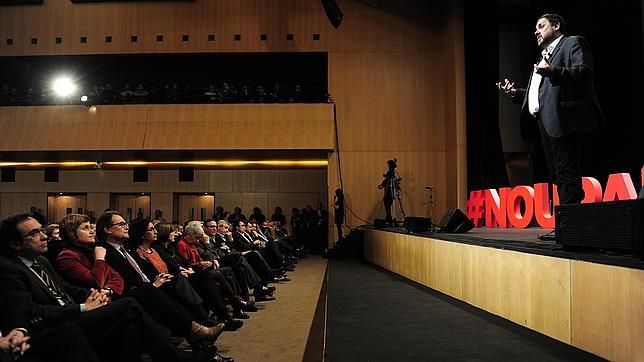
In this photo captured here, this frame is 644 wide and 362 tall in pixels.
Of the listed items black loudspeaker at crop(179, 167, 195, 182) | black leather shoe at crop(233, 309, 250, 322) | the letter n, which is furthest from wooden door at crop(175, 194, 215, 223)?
black leather shoe at crop(233, 309, 250, 322)

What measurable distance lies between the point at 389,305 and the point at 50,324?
2178 millimetres

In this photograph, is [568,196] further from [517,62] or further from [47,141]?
[47,141]

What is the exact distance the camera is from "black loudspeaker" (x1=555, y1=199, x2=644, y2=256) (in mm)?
1860

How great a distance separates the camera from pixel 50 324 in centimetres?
224

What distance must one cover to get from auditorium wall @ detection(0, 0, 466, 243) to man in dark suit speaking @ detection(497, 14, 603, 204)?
29.6 feet

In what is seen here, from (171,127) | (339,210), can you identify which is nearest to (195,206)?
(171,127)

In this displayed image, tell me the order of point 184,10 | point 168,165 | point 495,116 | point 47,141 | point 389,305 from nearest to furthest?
1. point 389,305
2. point 495,116
3. point 47,141
4. point 184,10
5. point 168,165

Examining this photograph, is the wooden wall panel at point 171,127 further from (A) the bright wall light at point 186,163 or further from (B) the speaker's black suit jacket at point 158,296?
(B) the speaker's black suit jacket at point 158,296

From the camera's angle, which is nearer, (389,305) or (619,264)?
(619,264)

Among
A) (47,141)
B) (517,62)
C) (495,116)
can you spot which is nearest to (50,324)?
(495,116)

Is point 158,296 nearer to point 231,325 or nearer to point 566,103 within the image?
point 231,325

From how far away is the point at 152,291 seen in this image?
9.60ft

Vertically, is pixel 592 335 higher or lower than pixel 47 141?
lower

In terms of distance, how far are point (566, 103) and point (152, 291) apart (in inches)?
91.2
